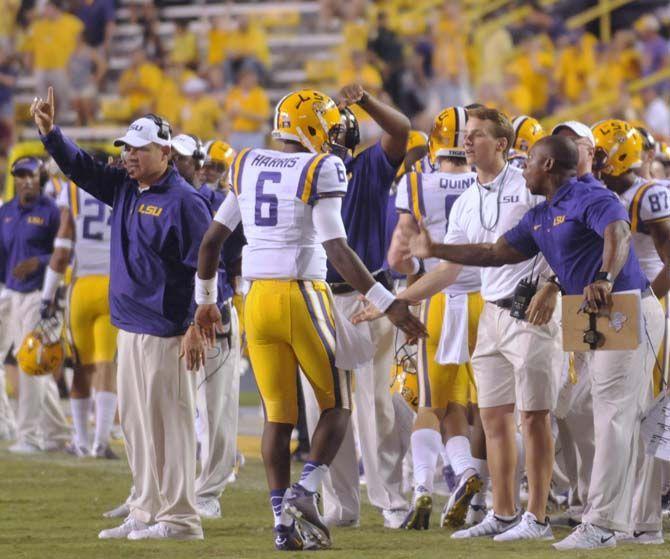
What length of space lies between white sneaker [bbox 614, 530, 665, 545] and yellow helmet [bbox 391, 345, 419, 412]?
1490mm

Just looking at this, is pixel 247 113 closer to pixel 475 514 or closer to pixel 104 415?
pixel 104 415

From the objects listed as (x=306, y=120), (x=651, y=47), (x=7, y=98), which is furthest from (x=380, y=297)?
A: (x=7, y=98)

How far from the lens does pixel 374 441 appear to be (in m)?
8.42

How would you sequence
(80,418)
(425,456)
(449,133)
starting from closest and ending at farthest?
(425,456)
(449,133)
(80,418)

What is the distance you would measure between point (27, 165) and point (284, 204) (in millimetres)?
5260

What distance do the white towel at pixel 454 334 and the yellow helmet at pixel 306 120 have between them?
1388mm

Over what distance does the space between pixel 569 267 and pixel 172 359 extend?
197cm

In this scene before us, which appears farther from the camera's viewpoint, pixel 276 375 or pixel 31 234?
pixel 31 234

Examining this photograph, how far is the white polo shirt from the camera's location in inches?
303

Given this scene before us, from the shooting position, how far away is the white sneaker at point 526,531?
24.3ft

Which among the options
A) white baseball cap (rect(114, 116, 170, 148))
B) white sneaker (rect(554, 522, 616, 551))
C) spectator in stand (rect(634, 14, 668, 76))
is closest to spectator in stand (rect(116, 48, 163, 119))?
spectator in stand (rect(634, 14, 668, 76))

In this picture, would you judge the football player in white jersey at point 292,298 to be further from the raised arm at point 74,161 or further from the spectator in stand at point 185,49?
the spectator in stand at point 185,49

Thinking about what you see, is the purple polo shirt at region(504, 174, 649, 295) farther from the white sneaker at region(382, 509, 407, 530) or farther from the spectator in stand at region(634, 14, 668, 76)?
the spectator in stand at region(634, 14, 668, 76)

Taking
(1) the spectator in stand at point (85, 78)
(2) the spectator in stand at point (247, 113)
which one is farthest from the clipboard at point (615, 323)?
(1) the spectator in stand at point (85, 78)
